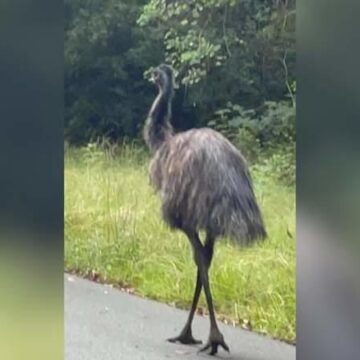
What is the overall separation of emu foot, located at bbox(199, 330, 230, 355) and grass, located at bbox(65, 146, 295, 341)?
0.08 metres

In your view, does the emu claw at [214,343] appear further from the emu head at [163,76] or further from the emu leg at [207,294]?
the emu head at [163,76]

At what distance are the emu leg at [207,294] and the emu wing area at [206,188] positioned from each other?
8cm

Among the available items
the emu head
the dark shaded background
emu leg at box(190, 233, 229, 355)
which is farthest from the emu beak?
emu leg at box(190, 233, 229, 355)

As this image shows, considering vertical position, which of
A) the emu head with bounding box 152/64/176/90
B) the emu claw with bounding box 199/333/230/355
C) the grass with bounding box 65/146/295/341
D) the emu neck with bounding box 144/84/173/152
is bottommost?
the emu claw with bounding box 199/333/230/355

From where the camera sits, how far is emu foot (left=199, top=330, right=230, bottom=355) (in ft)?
13.6

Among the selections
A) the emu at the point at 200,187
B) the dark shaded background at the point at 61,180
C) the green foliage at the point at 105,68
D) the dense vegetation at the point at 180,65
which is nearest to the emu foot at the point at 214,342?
the emu at the point at 200,187

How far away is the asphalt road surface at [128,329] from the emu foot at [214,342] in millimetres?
21

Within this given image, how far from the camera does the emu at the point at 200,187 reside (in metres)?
4.12

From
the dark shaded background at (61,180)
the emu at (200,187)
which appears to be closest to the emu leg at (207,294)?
the emu at (200,187)

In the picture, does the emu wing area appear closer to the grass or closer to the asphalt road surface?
the grass

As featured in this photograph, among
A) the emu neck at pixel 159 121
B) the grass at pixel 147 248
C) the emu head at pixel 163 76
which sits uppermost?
the emu head at pixel 163 76

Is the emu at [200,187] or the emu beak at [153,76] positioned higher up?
the emu beak at [153,76]

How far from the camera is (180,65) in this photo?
13.6 ft

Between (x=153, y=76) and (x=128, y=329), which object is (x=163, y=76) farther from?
(x=128, y=329)
